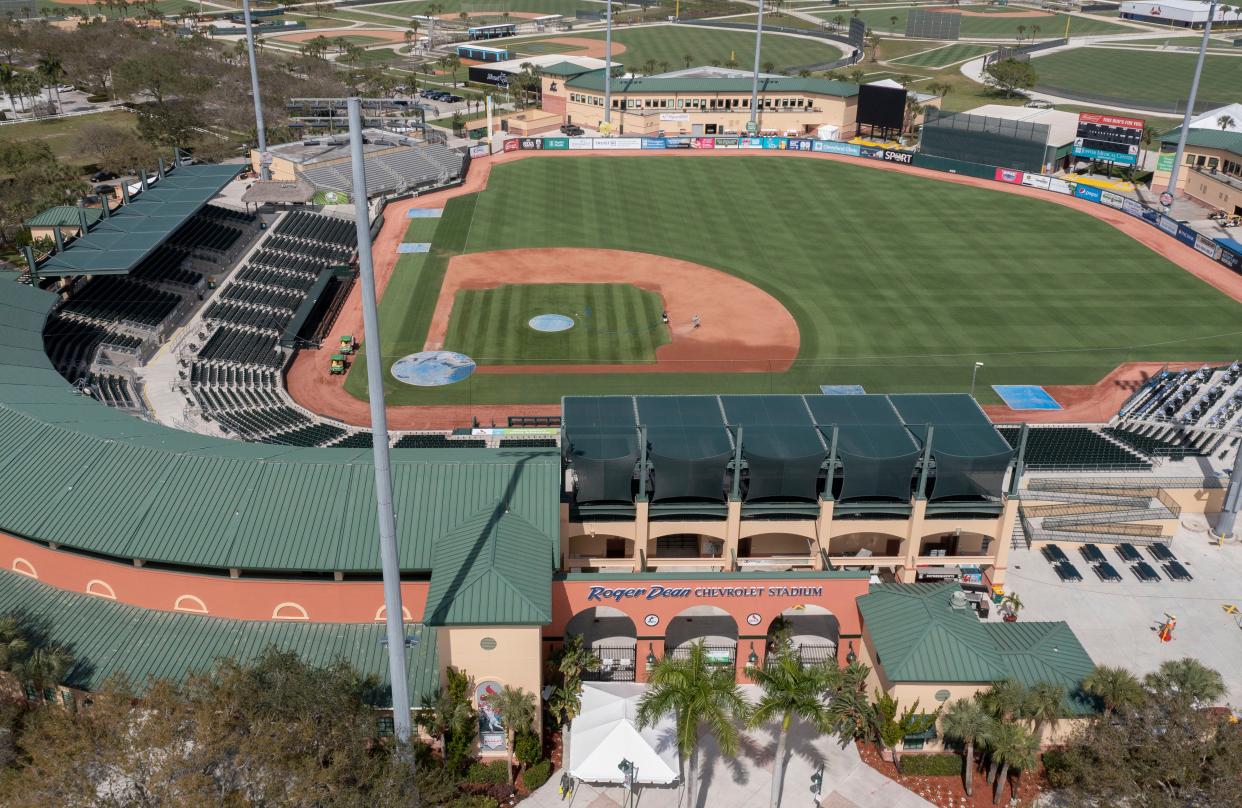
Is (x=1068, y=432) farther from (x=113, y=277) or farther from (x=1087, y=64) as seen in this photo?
(x=1087, y=64)

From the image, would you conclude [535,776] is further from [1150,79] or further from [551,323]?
[1150,79]

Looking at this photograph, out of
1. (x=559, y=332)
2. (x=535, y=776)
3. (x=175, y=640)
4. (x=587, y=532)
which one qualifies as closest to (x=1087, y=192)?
(x=559, y=332)

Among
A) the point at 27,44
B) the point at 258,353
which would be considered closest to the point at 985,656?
the point at 258,353

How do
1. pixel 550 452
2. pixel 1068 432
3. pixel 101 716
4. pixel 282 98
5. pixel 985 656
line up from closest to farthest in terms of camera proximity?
pixel 101 716 → pixel 985 656 → pixel 550 452 → pixel 1068 432 → pixel 282 98

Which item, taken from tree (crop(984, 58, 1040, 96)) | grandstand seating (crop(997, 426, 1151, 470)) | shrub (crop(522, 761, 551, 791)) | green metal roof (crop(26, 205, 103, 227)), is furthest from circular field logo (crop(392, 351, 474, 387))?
tree (crop(984, 58, 1040, 96))

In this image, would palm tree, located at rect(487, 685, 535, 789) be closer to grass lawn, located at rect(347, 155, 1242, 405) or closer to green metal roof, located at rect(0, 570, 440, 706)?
green metal roof, located at rect(0, 570, 440, 706)

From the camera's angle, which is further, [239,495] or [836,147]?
[836,147]

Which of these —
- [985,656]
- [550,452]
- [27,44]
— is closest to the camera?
[985,656]
